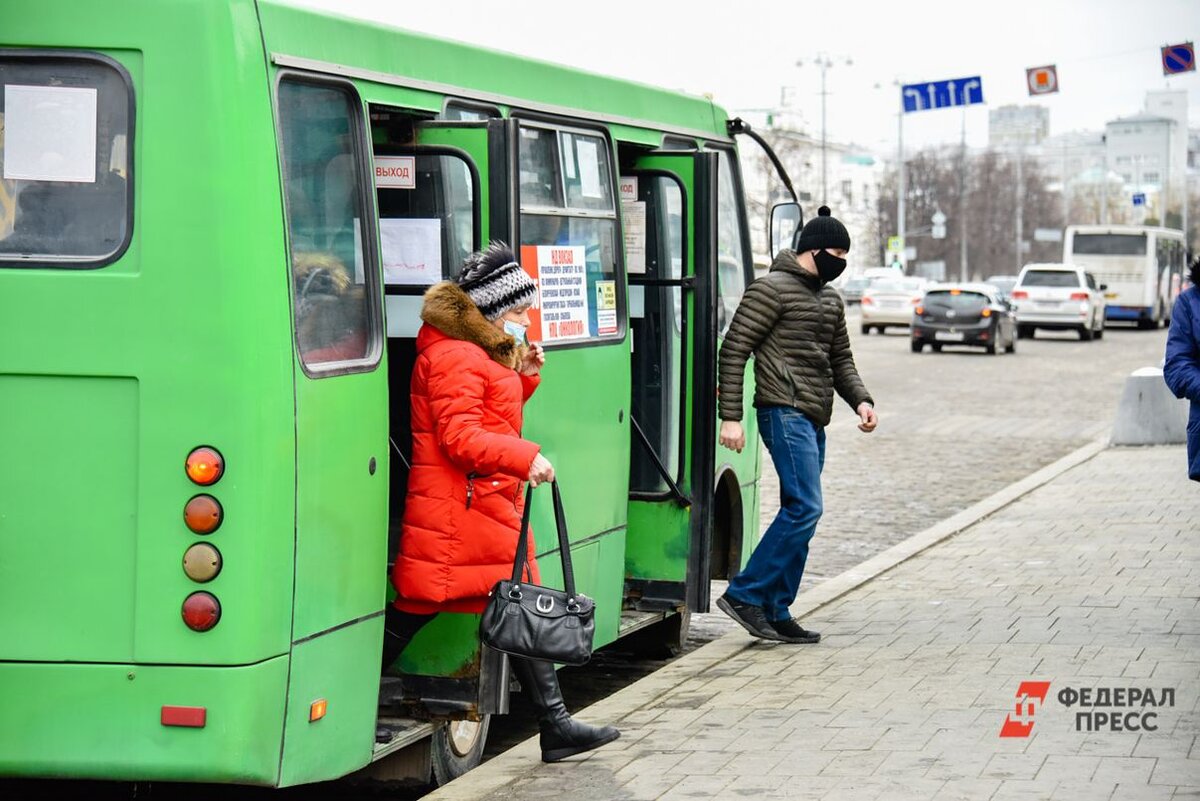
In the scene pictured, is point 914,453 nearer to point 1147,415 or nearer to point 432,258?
point 1147,415

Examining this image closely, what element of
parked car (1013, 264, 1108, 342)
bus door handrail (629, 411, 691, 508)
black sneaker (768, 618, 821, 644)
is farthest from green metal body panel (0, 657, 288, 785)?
parked car (1013, 264, 1108, 342)

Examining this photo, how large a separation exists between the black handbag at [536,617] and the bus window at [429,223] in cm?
83

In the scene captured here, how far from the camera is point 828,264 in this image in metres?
8.34

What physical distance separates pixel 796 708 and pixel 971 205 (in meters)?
114

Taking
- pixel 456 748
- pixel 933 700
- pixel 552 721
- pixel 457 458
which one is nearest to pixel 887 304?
pixel 933 700

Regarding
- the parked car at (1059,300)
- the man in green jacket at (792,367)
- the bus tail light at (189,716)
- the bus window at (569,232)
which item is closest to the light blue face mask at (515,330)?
the bus window at (569,232)

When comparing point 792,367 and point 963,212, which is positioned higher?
point 963,212

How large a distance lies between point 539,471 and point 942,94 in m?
35.7

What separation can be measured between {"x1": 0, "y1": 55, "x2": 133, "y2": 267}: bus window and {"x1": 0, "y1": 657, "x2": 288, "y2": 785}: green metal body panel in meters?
1.09

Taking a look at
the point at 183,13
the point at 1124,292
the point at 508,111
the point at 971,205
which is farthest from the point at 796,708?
the point at 971,205

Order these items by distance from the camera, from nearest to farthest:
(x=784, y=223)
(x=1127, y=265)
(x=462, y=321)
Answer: (x=462, y=321), (x=784, y=223), (x=1127, y=265)

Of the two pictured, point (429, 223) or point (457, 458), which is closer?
point (457, 458)

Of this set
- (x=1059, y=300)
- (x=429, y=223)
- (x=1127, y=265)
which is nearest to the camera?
(x=429, y=223)

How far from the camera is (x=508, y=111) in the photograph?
22.2 ft
